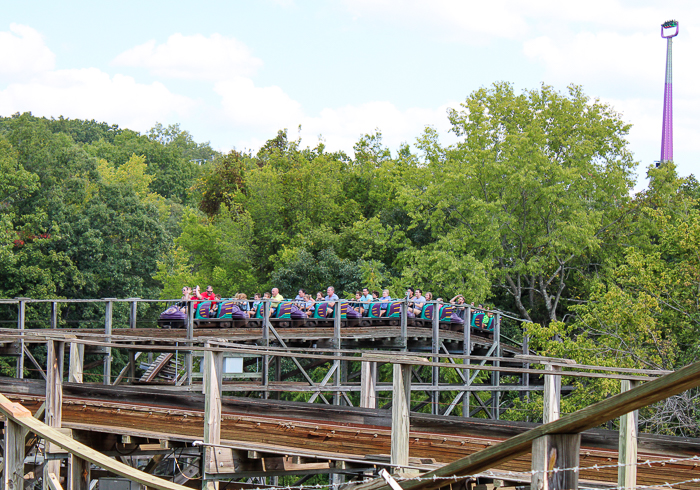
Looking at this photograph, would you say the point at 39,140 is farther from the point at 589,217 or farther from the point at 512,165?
the point at 589,217

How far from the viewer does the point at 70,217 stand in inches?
1479

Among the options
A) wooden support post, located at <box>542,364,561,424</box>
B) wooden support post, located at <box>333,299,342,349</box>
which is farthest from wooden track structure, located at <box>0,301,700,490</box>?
wooden support post, located at <box>333,299,342,349</box>

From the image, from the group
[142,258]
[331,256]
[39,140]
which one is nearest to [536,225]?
[331,256]

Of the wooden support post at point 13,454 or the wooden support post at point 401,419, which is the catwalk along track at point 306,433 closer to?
the wooden support post at point 401,419

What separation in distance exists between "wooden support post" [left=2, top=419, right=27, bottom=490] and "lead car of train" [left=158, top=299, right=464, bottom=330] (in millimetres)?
10748

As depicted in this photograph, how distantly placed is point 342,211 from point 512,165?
9969mm

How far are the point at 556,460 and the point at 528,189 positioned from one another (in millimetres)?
27045

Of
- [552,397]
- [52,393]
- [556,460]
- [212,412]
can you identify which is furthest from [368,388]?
[556,460]

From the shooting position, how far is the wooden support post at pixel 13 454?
695 cm

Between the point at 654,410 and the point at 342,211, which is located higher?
the point at 342,211

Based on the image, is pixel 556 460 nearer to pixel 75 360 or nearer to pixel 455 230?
pixel 75 360

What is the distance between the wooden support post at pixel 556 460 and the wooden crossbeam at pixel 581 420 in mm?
47

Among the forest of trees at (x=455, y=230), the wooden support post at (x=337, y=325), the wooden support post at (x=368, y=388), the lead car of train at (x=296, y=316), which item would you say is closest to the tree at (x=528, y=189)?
the forest of trees at (x=455, y=230)

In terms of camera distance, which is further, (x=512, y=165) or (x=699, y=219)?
(x=512, y=165)
